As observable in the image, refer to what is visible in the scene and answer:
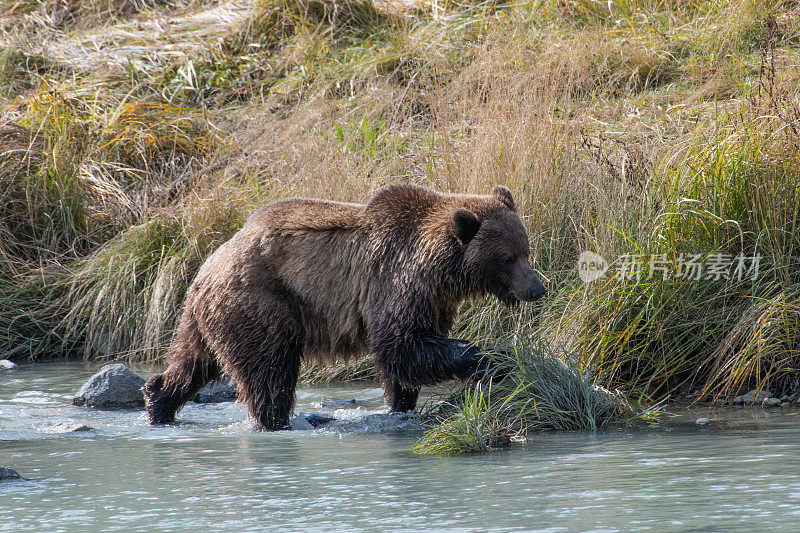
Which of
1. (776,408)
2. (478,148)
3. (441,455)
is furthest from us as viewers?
(478,148)

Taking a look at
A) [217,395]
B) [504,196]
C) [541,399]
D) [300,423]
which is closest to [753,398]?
[541,399]

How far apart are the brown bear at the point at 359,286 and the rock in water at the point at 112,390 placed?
3.51 ft

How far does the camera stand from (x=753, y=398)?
6.52m

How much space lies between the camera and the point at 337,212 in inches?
271

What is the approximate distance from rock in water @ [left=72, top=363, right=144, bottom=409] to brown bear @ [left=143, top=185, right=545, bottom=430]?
3.51ft

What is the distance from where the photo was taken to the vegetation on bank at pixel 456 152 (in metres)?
6.84

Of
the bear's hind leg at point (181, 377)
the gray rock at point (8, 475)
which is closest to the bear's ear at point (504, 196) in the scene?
the bear's hind leg at point (181, 377)

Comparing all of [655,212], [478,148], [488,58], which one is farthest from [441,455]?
[488,58]

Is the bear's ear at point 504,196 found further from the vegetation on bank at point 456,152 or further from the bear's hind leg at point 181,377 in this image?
the bear's hind leg at point 181,377

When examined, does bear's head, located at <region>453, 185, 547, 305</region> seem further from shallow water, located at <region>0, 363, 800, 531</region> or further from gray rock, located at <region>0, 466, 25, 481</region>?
gray rock, located at <region>0, 466, 25, 481</region>

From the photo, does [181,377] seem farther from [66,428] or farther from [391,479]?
[391,479]

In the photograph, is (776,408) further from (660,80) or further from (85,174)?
(85,174)

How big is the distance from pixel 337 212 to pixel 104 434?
6.86 feet

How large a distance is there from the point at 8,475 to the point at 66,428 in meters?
1.60
